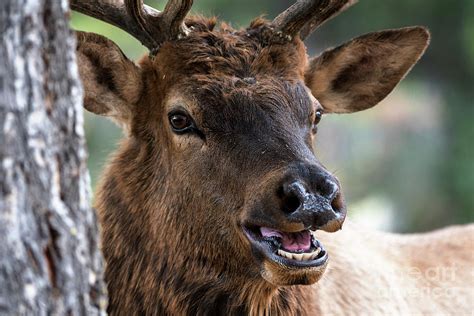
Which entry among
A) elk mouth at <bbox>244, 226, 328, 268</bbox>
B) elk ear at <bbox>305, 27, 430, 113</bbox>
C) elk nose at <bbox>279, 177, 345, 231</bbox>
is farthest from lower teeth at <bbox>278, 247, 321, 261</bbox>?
elk ear at <bbox>305, 27, 430, 113</bbox>

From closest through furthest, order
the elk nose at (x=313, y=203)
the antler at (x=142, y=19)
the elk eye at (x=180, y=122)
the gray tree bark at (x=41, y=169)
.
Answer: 1. the gray tree bark at (x=41, y=169)
2. the elk nose at (x=313, y=203)
3. the elk eye at (x=180, y=122)
4. the antler at (x=142, y=19)

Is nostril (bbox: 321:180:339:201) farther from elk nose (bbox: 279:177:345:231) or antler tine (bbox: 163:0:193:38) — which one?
antler tine (bbox: 163:0:193:38)

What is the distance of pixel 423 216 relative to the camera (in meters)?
21.7

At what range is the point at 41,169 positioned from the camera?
143 inches

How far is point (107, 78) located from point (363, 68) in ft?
5.86

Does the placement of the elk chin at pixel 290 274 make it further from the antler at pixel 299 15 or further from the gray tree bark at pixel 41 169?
the antler at pixel 299 15

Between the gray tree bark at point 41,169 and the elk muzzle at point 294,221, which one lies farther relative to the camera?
the elk muzzle at point 294,221

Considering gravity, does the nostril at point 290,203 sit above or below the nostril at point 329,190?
below


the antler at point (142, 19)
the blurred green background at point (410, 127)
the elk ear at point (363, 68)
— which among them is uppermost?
the antler at point (142, 19)

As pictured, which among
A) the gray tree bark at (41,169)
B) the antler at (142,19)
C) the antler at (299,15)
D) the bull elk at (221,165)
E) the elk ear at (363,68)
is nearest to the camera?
the gray tree bark at (41,169)
